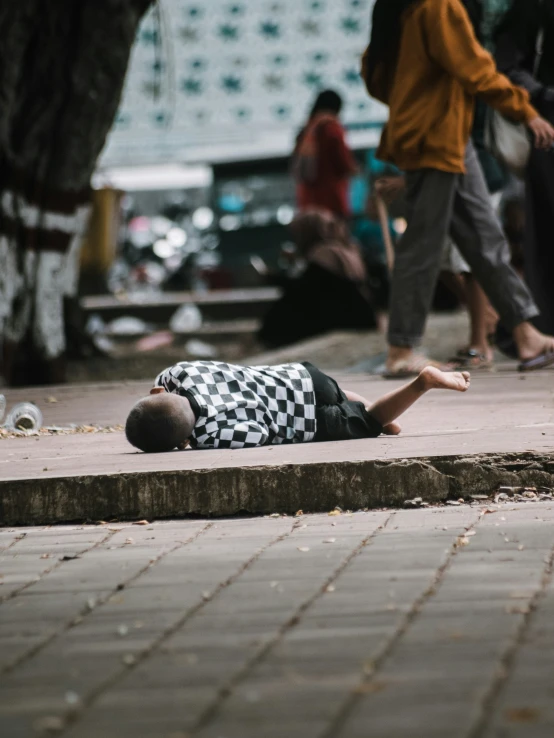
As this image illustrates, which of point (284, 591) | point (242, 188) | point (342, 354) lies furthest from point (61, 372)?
point (242, 188)

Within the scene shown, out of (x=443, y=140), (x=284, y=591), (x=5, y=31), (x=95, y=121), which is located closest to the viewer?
(x=284, y=591)

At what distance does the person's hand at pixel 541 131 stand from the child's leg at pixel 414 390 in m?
1.99

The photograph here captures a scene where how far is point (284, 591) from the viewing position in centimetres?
298

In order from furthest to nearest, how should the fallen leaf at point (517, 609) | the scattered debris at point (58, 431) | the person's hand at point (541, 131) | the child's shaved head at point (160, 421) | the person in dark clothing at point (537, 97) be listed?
the person in dark clothing at point (537, 97) < the person's hand at point (541, 131) < the scattered debris at point (58, 431) < the child's shaved head at point (160, 421) < the fallen leaf at point (517, 609)

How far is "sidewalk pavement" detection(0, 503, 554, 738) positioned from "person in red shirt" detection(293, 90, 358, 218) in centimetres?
745

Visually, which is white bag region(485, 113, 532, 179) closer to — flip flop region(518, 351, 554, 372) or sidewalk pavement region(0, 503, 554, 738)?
flip flop region(518, 351, 554, 372)

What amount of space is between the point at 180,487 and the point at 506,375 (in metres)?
2.86

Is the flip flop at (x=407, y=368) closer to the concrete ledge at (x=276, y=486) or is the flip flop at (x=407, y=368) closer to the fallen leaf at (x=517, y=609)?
the concrete ledge at (x=276, y=486)

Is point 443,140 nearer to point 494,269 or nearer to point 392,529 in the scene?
point 494,269

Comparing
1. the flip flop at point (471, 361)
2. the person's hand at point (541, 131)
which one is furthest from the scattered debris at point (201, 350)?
the person's hand at point (541, 131)

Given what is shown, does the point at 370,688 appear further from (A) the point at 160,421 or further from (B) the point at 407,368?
(B) the point at 407,368

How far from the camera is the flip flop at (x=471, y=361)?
6762 millimetres

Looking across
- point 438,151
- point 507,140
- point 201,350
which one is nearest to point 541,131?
point 507,140

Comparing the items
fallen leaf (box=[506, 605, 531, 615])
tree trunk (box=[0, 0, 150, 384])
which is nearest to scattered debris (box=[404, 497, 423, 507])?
fallen leaf (box=[506, 605, 531, 615])
